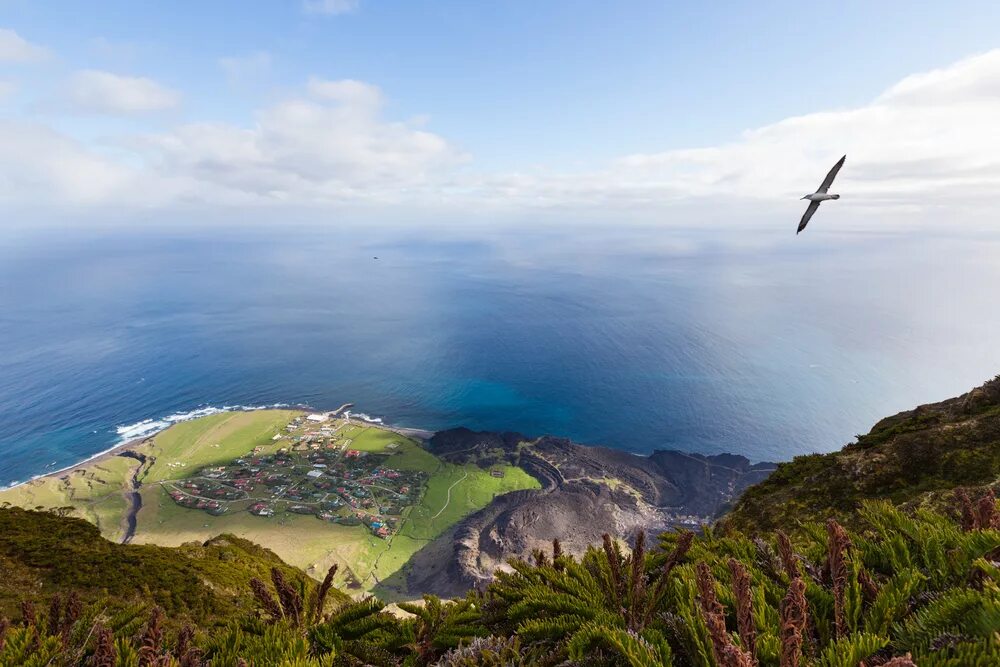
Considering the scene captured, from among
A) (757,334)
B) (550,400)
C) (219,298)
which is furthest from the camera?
(219,298)

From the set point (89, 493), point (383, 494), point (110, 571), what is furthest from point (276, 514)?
point (110, 571)

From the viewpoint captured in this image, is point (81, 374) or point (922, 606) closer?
point (922, 606)

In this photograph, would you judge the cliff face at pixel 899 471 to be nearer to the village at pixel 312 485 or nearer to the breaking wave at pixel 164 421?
the village at pixel 312 485

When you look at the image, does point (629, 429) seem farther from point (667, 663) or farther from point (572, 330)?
point (667, 663)

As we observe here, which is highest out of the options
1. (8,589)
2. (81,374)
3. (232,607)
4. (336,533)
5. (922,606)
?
(922,606)

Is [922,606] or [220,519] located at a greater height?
[922,606]

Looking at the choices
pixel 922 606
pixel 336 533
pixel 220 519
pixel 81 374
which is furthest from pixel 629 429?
pixel 81 374

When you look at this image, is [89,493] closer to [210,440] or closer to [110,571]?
[210,440]

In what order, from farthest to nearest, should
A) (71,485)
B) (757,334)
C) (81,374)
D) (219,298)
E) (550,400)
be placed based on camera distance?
(219,298) → (757,334) → (81,374) → (550,400) → (71,485)
